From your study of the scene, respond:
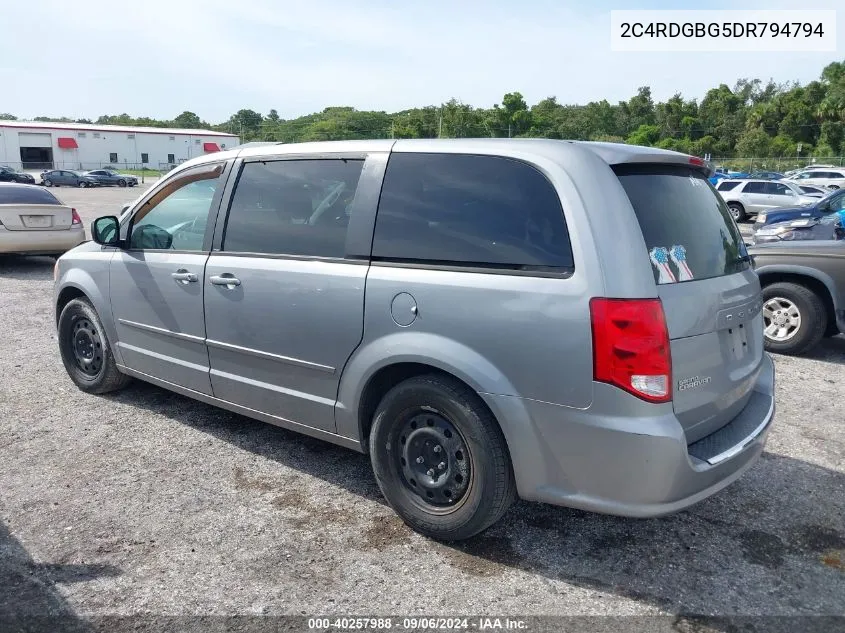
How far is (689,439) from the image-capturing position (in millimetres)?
2836

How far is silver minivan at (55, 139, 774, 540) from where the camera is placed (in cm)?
269

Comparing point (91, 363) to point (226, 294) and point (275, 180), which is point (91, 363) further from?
point (275, 180)

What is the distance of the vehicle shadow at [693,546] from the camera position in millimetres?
2875

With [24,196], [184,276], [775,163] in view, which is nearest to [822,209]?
[184,276]

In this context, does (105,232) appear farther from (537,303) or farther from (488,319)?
(537,303)

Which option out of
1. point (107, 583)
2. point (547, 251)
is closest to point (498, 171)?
point (547, 251)

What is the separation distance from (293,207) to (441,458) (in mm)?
1639

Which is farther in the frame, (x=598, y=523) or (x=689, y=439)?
(x=598, y=523)

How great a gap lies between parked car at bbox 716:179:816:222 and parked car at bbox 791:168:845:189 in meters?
11.8

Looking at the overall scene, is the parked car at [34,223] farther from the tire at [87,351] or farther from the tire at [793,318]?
the tire at [793,318]

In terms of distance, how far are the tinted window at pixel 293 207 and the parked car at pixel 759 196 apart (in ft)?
68.4

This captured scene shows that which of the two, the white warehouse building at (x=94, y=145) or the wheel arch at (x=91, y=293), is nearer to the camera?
the wheel arch at (x=91, y=293)

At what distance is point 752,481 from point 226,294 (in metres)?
3.23

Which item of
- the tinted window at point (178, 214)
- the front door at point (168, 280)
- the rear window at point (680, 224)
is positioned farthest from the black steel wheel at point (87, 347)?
the rear window at point (680, 224)
